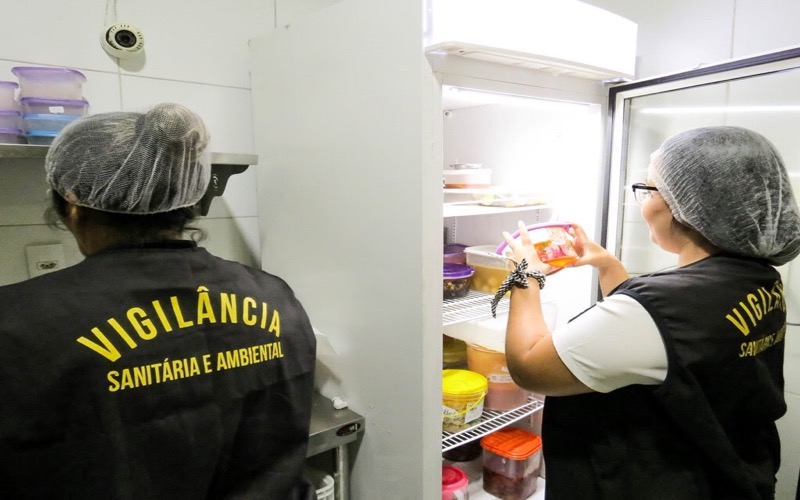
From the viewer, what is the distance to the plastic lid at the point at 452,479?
143cm

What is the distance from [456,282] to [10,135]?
1.18 metres

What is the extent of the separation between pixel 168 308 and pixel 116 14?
967mm

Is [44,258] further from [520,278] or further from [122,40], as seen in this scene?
[520,278]

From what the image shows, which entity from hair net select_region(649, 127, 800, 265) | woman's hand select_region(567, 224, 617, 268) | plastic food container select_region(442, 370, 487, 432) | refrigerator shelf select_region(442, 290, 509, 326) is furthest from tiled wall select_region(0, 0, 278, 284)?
hair net select_region(649, 127, 800, 265)

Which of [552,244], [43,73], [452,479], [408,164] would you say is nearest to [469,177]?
[552,244]

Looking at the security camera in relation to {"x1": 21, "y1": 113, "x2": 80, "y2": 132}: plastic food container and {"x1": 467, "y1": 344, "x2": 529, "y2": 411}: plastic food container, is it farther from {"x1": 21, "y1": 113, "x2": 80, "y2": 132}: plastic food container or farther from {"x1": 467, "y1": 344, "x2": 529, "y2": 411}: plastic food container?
{"x1": 467, "y1": 344, "x2": 529, "y2": 411}: plastic food container

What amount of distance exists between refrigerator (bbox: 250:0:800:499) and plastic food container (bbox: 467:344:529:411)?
0.07m

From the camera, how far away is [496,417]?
4.85ft

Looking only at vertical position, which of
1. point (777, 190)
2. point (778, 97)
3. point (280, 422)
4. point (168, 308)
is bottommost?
point (280, 422)

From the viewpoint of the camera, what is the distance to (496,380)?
4.94ft

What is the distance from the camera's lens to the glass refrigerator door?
1.25 m

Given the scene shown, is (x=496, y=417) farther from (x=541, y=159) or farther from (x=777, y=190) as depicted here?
(x=777, y=190)

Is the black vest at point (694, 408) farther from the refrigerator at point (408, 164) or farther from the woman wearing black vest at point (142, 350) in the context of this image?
the woman wearing black vest at point (142, 350)

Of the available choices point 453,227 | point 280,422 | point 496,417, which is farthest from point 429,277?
point 453,227
